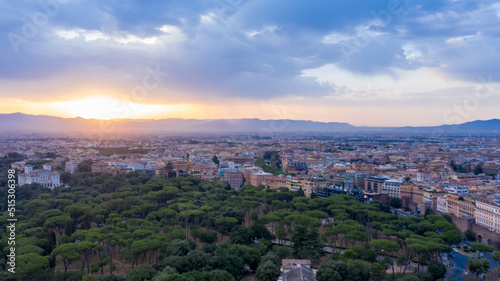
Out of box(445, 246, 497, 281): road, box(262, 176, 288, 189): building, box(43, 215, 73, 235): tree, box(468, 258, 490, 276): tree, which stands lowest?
box(445, 246, 497, 281): road

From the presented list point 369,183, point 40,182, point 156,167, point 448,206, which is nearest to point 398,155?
point 369,183

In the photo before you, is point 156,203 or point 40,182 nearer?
point 156,203

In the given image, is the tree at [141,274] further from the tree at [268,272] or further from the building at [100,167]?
the building at [100,167]

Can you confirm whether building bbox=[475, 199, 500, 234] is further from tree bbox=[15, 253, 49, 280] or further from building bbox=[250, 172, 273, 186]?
tree bbox=[15, 253, 49, 280]

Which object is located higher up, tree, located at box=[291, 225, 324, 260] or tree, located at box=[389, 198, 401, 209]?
tree, located at box=[291, 225, 324, 260]

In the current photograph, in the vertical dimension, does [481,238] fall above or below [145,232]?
below

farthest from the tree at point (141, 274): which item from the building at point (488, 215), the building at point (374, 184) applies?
the building at point (374, 184)

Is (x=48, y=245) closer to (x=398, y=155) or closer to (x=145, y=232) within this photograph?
(x=145, y=232)

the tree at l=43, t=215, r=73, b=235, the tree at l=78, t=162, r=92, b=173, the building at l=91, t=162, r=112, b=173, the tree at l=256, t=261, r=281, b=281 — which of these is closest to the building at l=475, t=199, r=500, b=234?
the tree at l=256, t=261, r=281, b=281
